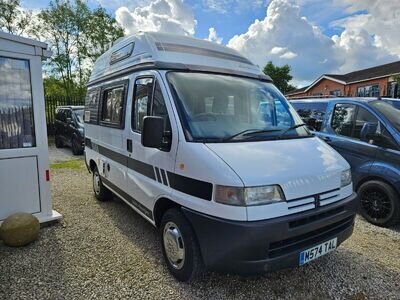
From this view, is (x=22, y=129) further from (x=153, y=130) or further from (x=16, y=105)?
(x=153, y=130)

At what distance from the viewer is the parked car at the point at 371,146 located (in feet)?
14.6

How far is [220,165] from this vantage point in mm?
2512

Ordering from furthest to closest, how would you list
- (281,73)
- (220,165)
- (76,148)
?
(281,73), (76,148), (220,165)

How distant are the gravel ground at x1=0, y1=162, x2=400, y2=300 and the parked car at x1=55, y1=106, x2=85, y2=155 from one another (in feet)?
22.5

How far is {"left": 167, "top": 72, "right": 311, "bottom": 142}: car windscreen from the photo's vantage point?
9.77 feet

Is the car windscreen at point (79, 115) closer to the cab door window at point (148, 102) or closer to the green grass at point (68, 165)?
the green grass at point (68, 165)

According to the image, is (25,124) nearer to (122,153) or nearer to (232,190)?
(122,153)

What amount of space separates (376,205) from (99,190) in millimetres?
4731

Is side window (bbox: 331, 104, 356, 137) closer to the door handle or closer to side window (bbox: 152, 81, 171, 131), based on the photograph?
side window (bbox: 152, 81, 171, 131)

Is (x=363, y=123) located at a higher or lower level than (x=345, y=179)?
higher

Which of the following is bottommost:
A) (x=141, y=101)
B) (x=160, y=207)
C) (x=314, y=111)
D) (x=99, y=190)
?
(x=99, y=190)

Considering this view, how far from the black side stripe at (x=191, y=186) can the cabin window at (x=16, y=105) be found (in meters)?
2.49

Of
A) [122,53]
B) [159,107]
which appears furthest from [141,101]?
[122,53]

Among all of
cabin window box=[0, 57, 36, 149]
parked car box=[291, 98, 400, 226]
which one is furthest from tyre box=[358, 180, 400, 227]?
cabin window box=[0, 57, 36, 149]
